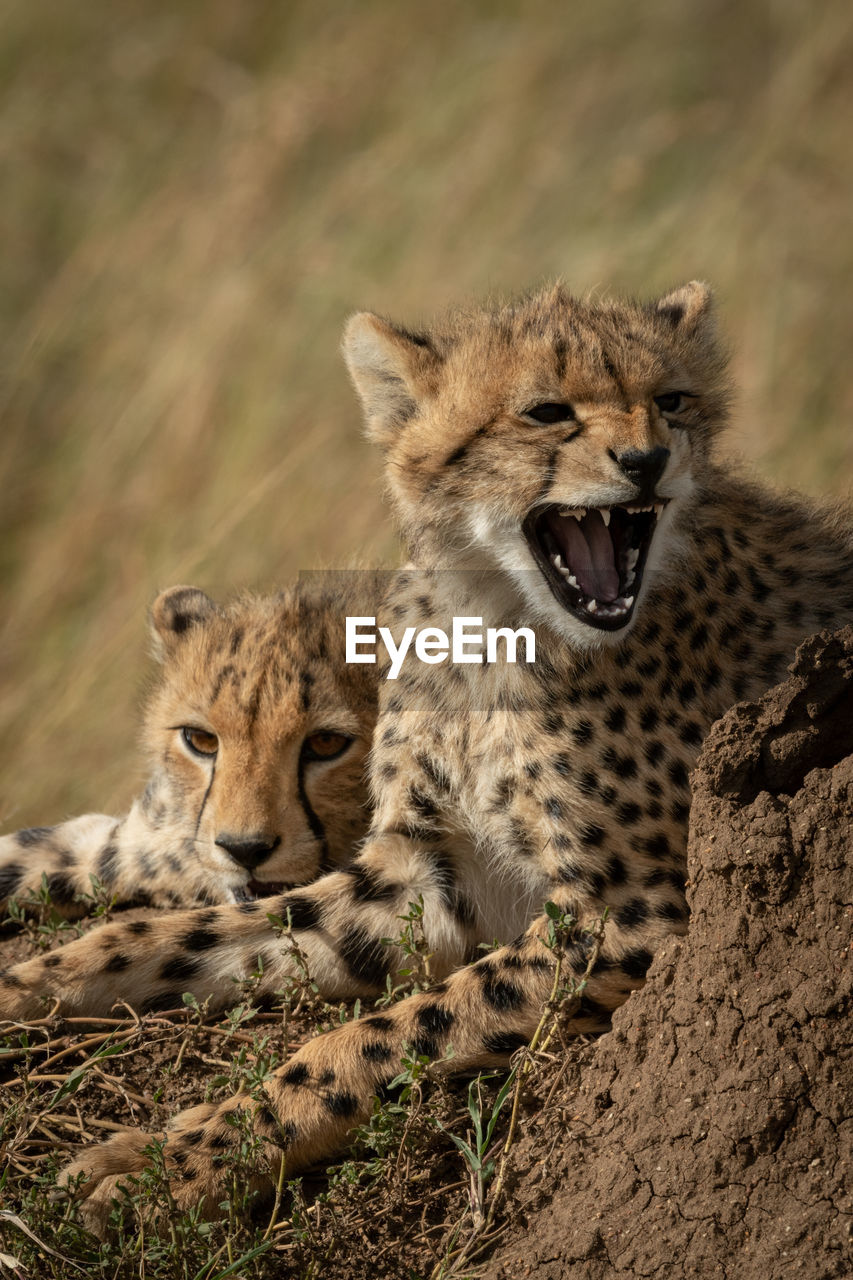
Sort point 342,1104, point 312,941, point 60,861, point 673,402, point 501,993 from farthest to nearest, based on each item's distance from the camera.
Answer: point 60,861 < point 312,941 < point 673,402 < point 501,993 < point 342,1104

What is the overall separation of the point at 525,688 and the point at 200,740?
925 millimetres


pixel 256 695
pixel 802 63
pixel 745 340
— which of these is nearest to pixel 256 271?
pixel 745 340

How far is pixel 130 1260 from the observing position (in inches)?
92.9

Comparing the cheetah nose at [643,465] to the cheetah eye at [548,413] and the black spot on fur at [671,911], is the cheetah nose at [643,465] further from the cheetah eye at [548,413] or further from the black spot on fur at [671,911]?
the black spot on fur at [671,911]

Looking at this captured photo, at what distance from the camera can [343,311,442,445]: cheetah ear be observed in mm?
3213

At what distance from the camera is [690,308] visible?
11.2 ft

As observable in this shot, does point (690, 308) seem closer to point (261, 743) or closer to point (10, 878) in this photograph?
point (261, 743)

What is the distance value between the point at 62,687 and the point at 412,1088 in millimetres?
3324

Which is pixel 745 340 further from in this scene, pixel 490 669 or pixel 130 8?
pixel 130 8

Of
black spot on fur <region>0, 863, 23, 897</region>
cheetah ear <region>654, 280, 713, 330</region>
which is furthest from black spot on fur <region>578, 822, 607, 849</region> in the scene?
black spot on fur <region>0, 863, 23, 897</region>

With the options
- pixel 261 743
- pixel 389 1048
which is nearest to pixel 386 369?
pixel 261 743

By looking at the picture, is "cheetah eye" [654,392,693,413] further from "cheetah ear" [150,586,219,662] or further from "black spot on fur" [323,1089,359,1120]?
"black spot on fur" [323,1089,359,1120]

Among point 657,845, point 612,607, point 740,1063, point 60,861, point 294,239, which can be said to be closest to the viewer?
point 740,1063

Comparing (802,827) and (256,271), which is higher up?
(256,271)
